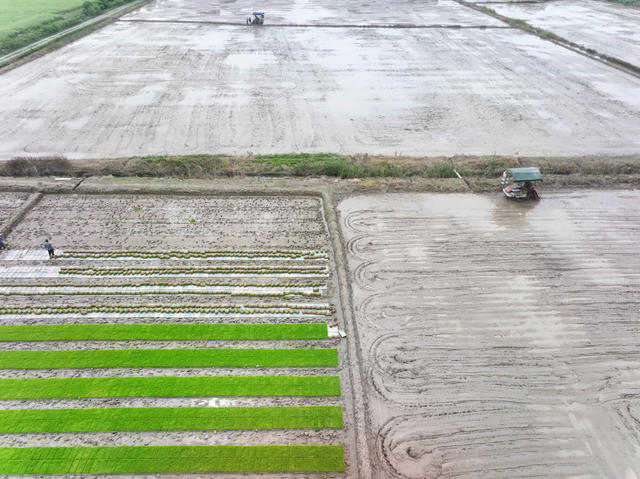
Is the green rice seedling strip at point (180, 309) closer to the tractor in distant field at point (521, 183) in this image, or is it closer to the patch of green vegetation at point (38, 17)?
A: the tractor in distant field at point (521, 183)

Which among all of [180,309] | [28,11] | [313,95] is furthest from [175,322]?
[28,11]

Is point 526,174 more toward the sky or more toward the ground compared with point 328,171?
more toward the sky

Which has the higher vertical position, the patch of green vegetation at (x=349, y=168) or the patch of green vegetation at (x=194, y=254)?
the patch of green vegetation at (x=349, y=168)

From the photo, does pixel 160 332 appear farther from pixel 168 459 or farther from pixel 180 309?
pixel 168 459

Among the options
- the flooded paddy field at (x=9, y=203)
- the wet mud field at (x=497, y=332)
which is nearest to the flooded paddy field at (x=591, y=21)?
the wet mud field at (x=497, y=332)

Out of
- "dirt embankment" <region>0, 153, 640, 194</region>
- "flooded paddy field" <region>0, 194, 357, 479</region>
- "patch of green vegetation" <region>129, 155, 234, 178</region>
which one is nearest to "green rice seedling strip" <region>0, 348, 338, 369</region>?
"flooded paddy field" <region>0, 194, 357, 479</region>

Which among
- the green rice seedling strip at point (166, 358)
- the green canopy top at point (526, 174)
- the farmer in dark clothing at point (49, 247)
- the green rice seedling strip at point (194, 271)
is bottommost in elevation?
the green rice seedling strip at point (166, 358)

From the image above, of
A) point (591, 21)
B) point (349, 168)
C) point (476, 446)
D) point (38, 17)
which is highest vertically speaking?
point (591, 21)
